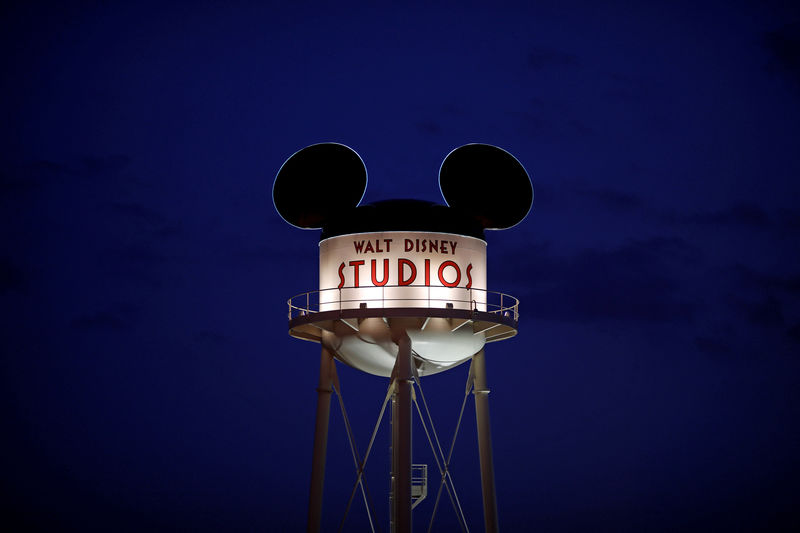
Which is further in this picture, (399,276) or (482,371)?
(482,371)

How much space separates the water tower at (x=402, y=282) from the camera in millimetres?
37250

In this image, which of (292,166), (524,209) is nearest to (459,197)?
(524,209)

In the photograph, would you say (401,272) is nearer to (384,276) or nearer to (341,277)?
(384,276)

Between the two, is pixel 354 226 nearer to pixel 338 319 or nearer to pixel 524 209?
pixel 338 319

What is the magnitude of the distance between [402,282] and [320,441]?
564cm

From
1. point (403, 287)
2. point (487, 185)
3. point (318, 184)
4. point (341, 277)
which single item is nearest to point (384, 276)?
point (403, 287)

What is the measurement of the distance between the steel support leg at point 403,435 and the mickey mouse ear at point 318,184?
4698 millimetres

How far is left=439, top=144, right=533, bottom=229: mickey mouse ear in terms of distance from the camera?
3947 cm

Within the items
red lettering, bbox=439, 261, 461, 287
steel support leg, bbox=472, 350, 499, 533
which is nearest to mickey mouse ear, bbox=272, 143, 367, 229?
red lettering, bbox=439, 261, 461, 287

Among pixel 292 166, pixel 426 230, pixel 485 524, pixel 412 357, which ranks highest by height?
pixel 292 166

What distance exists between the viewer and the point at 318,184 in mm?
39656

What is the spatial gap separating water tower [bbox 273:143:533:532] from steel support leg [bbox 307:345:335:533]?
0.09ft

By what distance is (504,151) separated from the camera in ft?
133

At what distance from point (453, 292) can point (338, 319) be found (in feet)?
10.3
